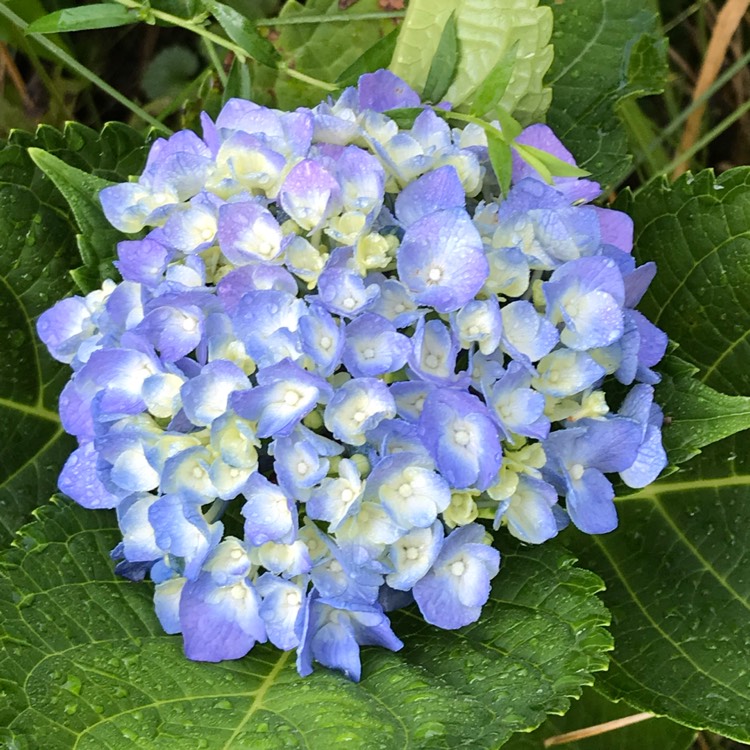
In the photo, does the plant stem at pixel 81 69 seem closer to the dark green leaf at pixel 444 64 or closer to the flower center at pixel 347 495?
the dark green leaf at pixel 444 64

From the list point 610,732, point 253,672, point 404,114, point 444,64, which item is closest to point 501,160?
point 404,114

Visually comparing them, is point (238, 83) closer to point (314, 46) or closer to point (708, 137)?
point (314, 46)

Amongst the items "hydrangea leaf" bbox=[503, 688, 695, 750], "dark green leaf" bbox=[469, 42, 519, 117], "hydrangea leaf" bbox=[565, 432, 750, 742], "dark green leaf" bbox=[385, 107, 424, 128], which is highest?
"dark green leaf" bbox=[469, 42, 519, 117]

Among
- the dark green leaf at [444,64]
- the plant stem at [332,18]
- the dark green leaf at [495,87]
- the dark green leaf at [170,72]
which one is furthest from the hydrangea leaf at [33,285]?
the dark green leaf at [170,72]

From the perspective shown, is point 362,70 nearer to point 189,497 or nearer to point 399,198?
point 399,198

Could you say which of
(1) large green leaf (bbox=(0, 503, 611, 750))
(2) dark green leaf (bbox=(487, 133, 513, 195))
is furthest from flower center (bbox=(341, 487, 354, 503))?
(2) dark green leaf (bbox=(487, 133, 513, 195))

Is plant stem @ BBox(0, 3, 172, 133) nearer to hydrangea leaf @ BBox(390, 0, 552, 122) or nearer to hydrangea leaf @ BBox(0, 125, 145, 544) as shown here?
hydrangea leaf @ BBox(0, 125, 145, 544)
